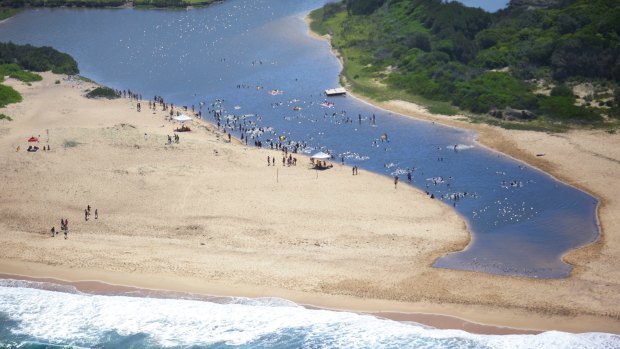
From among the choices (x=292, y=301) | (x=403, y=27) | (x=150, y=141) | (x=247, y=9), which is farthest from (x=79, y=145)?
(x=247, y=9)

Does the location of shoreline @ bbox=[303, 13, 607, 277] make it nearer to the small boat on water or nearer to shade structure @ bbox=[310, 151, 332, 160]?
the small boat on water

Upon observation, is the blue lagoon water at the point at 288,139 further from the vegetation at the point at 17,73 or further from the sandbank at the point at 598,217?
the vegetation at the point at 17,73

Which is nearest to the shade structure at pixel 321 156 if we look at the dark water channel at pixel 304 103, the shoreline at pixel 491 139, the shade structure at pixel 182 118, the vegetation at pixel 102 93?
the dark water channel at pixel 304 103

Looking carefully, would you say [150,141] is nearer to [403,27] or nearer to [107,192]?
[107,192]

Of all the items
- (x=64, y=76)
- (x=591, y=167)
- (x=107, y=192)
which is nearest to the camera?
(x=107, y=192)

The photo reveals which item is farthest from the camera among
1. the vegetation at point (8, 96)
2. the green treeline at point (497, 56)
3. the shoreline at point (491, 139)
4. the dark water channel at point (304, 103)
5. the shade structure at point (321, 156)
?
the vegetation at point (8, 96)

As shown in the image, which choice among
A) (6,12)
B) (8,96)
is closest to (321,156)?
(8,96)
